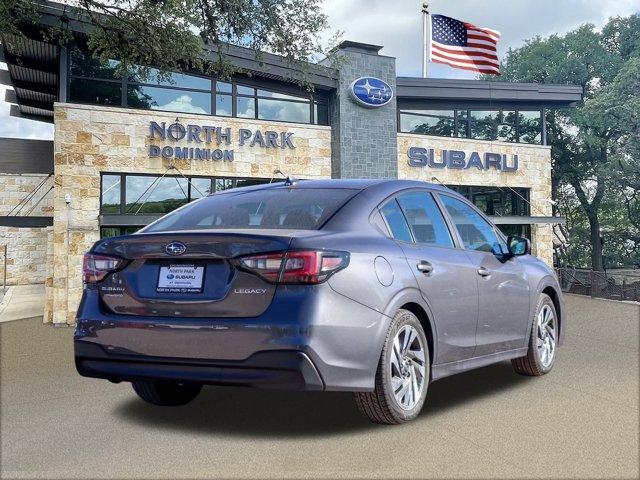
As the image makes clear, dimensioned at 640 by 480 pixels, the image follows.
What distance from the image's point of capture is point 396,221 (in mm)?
4777

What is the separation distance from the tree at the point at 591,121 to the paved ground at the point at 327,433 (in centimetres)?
3071

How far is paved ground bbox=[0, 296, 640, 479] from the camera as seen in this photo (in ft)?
11.9

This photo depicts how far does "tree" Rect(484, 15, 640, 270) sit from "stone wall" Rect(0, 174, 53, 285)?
2561cm

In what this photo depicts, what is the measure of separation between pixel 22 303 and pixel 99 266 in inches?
644

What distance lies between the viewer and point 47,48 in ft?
53.6

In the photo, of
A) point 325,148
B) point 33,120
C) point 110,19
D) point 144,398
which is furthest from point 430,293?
point 33,120

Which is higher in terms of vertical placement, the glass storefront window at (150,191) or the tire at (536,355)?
the glass storefront window at (150,191)

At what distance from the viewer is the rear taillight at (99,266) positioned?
427 centimetres

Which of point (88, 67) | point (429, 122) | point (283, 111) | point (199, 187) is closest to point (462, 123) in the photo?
point (429, 122)

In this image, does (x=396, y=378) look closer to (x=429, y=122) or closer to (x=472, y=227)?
(x=472, y=227)

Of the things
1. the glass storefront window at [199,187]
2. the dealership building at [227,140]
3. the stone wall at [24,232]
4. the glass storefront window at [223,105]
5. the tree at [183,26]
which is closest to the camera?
the tree at [183,26]

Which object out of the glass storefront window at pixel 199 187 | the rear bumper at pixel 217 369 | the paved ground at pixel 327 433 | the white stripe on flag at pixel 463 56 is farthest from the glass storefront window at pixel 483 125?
the rear bumper at pixel 217 369

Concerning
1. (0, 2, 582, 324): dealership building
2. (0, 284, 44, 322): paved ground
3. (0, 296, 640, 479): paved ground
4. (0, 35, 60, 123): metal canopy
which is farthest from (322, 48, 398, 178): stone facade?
(0, 296, 640, 479): paved ground

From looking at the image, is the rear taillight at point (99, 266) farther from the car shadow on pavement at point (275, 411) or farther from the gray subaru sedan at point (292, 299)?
the car shadow on pavement at point (275, 411)
